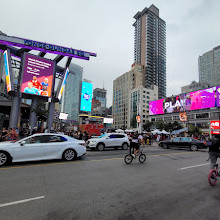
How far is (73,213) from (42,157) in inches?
224

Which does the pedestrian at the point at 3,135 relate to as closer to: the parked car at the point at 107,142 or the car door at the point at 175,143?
the parked car at the point at 107,142

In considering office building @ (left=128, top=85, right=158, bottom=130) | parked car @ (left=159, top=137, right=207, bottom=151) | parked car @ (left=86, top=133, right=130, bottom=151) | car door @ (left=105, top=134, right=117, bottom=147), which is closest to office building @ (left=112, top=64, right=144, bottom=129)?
office building @ (left=128, top=85, right=158, bottom=130)

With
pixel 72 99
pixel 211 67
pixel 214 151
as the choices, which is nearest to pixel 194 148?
pixel 214 151

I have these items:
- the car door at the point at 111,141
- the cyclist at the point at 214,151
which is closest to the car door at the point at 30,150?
the cyclist at the point at 214,151

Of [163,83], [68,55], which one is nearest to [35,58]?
[68,55]

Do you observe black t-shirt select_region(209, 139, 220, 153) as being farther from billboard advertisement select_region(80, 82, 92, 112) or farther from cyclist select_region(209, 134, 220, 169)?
billboard advertisement select_region(80, 82, 92, 112)

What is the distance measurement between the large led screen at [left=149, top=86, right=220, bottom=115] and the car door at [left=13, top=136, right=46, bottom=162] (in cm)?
7193

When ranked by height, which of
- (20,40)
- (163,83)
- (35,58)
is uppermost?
(163,83)

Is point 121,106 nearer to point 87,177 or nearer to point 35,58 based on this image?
point 35,58

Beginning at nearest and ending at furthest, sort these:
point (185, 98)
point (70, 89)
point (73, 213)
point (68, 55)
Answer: point (73, 213) → point (68, 55) → point (185, 98) → point (70, 89)

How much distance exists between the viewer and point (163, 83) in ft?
502

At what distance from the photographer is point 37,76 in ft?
110

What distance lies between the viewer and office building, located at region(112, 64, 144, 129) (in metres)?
127

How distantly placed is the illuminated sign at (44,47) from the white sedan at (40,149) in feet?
101
